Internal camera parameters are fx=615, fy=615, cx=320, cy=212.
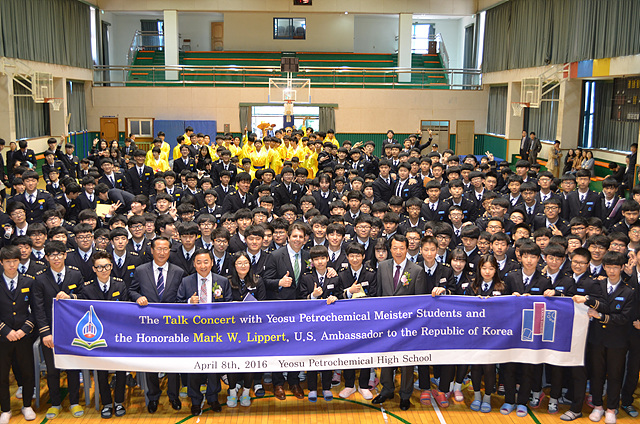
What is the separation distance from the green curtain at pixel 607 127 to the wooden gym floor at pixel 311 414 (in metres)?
11.9

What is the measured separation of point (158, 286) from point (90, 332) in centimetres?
82

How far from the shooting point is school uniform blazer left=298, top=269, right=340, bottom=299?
6777mm

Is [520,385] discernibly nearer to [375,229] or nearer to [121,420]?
[375,229]

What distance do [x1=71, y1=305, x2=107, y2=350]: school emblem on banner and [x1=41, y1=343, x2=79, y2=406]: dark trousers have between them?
398 millimetres

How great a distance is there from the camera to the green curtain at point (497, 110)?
24.6 metres

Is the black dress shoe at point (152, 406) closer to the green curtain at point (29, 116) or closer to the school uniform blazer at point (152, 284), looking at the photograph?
the school uniform blazer at point (152, 284)

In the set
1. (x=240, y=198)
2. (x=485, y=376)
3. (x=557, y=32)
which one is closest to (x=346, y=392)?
(x=485, y=376)

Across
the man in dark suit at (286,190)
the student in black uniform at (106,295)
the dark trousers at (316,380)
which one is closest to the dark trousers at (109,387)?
the student in black uniform at (106,295)

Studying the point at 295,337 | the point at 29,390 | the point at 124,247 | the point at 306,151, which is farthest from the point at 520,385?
the point at 306,151

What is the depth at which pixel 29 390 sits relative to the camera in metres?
6.45

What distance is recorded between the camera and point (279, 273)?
7.23 metres

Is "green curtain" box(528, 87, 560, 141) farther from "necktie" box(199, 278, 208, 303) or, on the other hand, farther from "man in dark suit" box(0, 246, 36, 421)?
"man in dark suit" box(0, 246, 36, 421)

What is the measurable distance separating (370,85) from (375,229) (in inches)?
729

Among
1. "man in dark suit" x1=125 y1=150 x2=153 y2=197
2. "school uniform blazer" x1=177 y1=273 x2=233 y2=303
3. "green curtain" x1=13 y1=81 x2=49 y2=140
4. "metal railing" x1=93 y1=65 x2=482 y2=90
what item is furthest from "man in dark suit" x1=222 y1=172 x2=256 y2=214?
"metal railing" x1=93 y1=65 x2=482 y2=90
